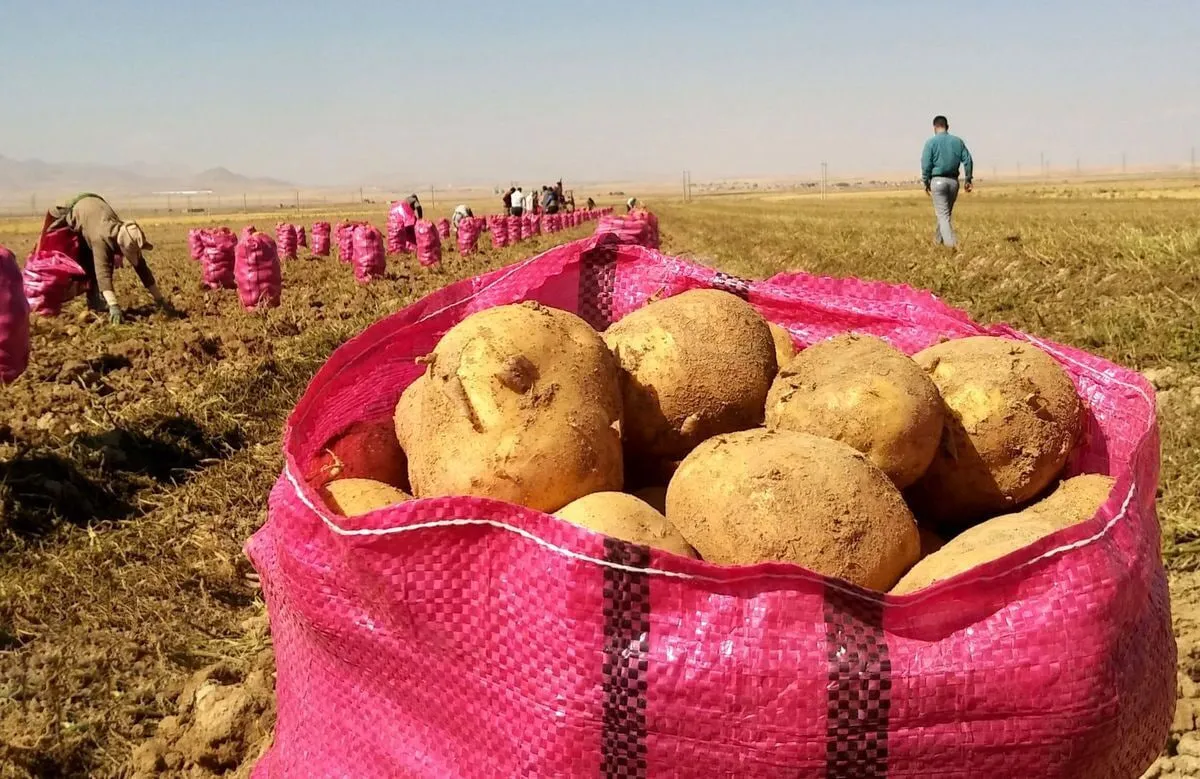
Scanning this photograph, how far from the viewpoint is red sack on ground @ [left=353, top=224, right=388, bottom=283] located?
13.8 m

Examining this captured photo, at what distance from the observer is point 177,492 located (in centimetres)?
472

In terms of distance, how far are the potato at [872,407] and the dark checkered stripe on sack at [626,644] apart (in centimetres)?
82

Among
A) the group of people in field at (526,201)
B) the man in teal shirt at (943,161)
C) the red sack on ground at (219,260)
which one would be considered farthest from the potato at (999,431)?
the group of people in field at (526,201)

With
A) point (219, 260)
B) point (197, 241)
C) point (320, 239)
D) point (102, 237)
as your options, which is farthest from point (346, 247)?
point (102, 237)

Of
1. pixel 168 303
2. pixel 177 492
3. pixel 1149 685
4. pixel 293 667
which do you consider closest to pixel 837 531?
pixel 1149 685

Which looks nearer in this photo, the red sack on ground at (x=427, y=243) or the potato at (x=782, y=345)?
the potato at (x=782, y=345)

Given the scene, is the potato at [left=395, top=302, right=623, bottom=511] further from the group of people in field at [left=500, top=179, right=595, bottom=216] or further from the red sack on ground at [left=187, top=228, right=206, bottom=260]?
the group of people in field at [left=500, top=179, right=595, bottom=216]

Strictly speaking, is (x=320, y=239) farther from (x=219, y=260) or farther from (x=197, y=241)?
(x=219, y=260)

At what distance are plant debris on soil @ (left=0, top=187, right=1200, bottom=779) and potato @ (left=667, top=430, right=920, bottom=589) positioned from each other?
4.56 ft

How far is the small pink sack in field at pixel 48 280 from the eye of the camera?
342 inches

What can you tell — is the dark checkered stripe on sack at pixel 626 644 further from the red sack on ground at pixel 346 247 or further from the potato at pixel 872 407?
the red sack on ground at pixel 346 247

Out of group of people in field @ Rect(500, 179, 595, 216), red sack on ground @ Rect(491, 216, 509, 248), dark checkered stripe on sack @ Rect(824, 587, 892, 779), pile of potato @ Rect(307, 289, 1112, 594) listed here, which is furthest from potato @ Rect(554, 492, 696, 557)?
group of people in field @ Rect(500, 179, 595, 216)

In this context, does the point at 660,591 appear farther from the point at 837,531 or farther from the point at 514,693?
the point at 837,531

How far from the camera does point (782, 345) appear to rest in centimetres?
279
